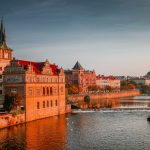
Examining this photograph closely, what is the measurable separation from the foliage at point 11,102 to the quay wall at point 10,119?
241cm

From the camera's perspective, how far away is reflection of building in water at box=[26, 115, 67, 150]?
5626cm

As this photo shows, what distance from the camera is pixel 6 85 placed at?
8912 cm

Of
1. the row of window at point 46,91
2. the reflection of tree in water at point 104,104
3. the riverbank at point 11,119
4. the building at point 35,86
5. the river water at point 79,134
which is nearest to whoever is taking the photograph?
the river water at point 79,134

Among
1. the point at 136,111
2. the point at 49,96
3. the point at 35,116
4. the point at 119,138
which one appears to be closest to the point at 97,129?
the point at 119,138

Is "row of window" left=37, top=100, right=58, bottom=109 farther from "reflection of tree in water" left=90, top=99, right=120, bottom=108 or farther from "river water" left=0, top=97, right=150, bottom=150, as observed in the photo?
"reflection of tree in water" left=90, top=99, right=120, bottom=108

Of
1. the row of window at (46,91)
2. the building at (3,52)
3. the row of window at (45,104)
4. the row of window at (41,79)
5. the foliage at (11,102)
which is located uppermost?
the building at (3,52)

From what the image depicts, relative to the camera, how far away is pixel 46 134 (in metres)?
66.3

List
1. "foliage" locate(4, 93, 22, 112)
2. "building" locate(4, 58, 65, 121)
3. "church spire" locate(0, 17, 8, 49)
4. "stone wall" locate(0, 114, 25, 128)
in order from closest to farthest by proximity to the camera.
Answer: "stone wall" locate(0, 114, 25, 128) < "foliage" locate(4, 93, 22, 112) < "building" locate(4, 58, 65, 121) < "church spire" locate(0, 17, 8, 49)

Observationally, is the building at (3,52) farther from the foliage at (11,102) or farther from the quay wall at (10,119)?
the quay wall at (10,119)

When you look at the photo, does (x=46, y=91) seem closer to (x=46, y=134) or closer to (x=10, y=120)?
(x=10, y=120)

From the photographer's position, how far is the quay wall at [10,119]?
7379 centimetres

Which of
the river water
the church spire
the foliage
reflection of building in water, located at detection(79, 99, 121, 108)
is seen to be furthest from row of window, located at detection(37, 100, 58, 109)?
reflection of building in water, located at detection(79, 99, 121, 108)

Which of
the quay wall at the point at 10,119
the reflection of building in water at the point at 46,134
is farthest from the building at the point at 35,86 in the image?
the reflection of building in water at the point at 46,134

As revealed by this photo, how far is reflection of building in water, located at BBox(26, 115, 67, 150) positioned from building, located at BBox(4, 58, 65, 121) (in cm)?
517
